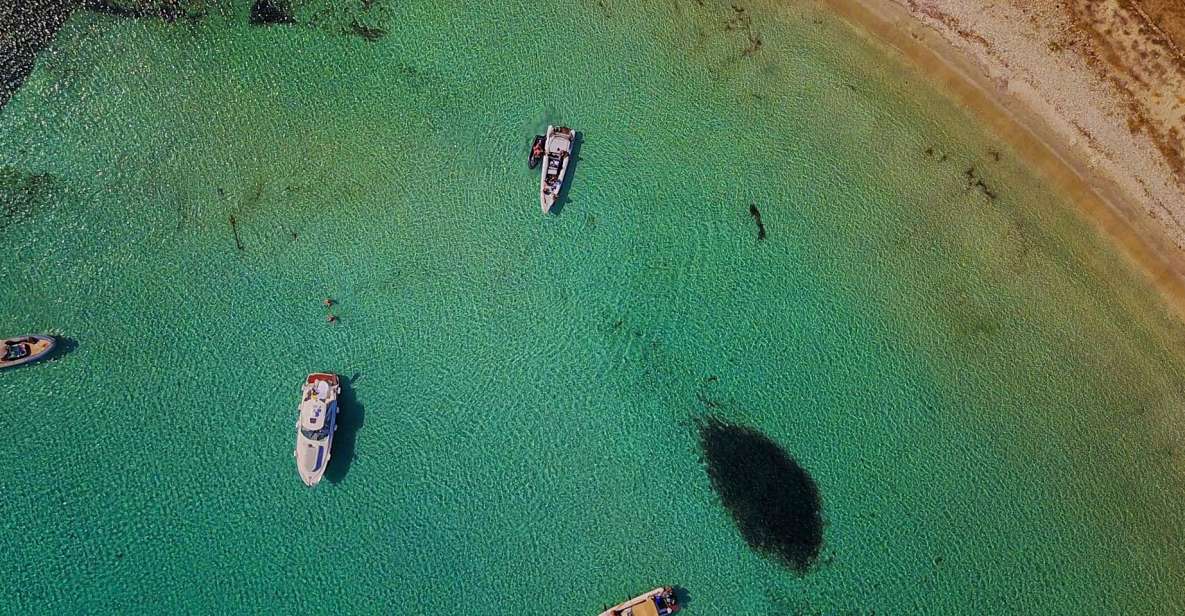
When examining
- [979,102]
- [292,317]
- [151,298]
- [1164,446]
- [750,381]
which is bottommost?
[151,298]

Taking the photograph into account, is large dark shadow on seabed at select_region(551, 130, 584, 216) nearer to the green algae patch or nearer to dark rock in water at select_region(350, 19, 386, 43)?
dark rock in water at select_region(350, 19, 386, 43)

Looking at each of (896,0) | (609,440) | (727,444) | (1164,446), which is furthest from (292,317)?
(1164,446)

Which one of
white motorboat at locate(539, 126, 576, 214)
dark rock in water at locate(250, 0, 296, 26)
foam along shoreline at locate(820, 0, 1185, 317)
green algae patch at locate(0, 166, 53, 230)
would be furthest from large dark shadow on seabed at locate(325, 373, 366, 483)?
foam along shoreline at locate(820, 0, 1185, 317)

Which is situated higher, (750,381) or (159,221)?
(750,381)

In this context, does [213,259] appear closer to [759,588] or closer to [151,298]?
[151,298]

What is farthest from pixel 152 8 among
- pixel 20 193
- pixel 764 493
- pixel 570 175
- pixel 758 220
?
pixel 764 493

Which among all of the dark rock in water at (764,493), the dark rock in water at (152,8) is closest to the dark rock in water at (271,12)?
the dark rock in water at (152,8)
